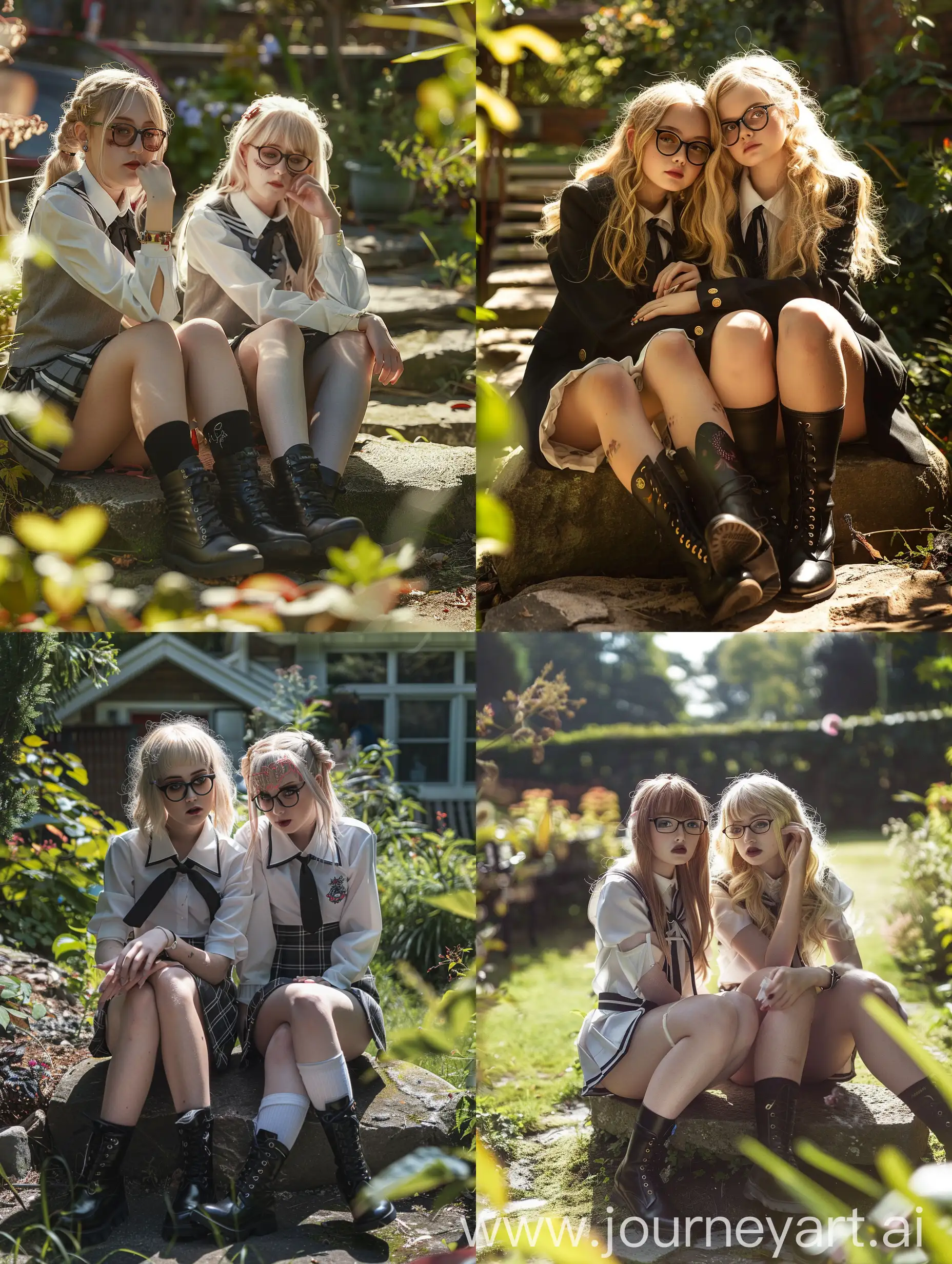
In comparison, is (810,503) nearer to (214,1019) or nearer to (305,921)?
(305,921)

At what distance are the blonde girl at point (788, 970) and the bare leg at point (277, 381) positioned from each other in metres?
1.37

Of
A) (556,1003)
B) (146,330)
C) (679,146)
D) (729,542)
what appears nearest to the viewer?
(729,542)

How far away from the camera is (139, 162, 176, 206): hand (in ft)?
7.79

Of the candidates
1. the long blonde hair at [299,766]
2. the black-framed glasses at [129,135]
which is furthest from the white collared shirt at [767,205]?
the long blonde hair at [299,766]

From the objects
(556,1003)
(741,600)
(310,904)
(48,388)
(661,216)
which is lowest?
(556,1003)

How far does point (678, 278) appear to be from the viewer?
8.34 ft

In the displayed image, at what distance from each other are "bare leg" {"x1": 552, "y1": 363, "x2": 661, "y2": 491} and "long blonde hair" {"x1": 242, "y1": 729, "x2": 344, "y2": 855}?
970 millimetres

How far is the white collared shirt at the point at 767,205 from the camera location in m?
2.53

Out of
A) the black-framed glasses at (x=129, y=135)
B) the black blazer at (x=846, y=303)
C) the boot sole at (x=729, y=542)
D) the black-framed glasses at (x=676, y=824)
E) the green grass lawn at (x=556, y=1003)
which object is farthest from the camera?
the green grass lawn at (x=556, y=1003)

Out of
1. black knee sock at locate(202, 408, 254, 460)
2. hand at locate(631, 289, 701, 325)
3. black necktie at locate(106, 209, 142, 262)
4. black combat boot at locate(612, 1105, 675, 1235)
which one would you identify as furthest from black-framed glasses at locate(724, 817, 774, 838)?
black necktie at locate(106, 209, 142, 262)

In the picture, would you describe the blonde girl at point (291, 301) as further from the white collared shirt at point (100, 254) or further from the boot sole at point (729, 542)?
the boot sole at point (729, 542)

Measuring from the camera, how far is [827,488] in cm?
247

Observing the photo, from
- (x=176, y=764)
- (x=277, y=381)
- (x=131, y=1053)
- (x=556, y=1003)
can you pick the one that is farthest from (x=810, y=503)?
(x=556, y=1003)

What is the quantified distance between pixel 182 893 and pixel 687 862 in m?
1.20
